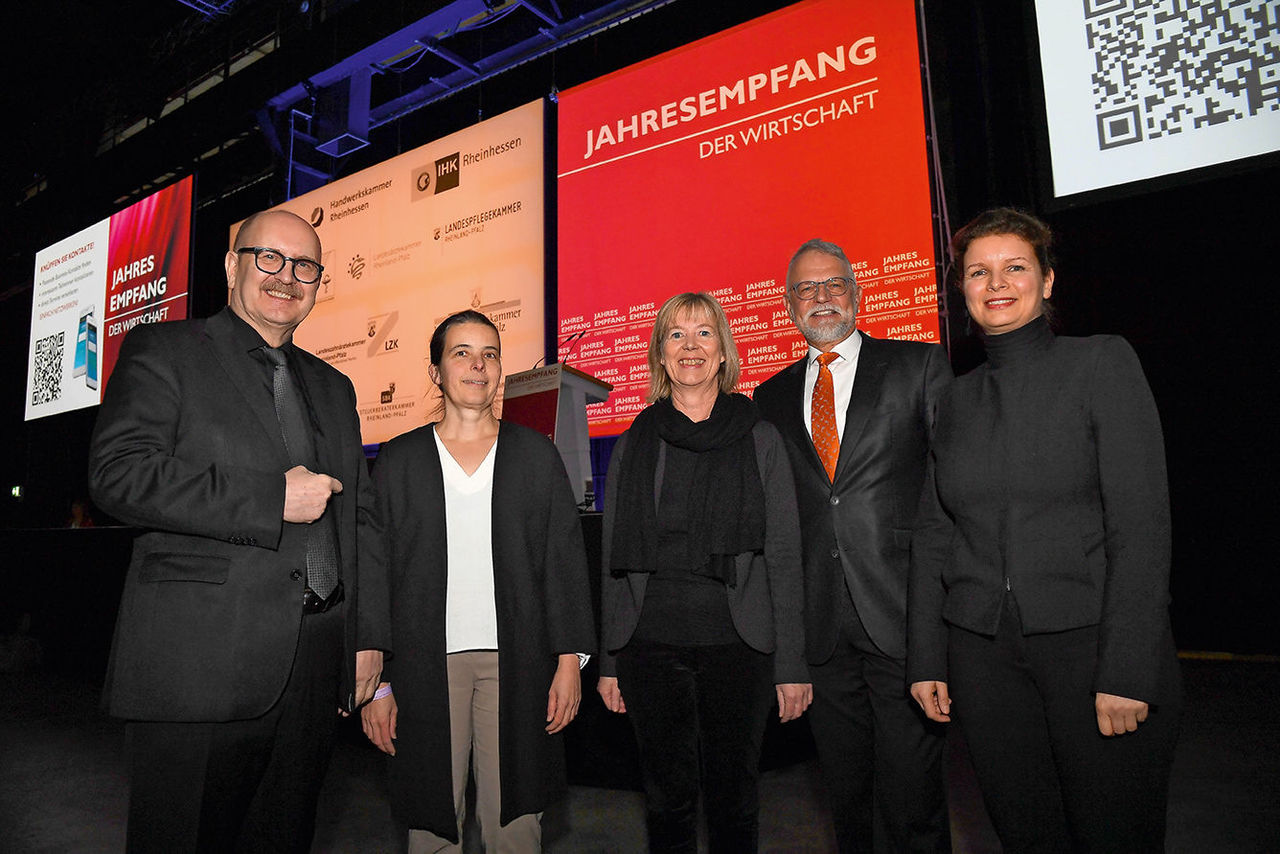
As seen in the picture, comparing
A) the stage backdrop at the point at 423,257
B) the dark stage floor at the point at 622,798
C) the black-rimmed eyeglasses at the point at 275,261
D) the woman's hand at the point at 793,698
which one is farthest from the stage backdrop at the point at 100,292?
the woman's hand at the point at 793,698

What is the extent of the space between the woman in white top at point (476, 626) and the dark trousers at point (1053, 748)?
0.88 meters

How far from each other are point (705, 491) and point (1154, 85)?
276cm

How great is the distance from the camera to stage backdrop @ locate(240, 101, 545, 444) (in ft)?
16.0

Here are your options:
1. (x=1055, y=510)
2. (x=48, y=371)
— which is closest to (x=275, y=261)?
(x=1055, y=510)

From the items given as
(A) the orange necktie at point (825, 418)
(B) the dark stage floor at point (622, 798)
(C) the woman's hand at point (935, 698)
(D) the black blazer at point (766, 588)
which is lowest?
(B) the dark stage floor at point (622, 798)

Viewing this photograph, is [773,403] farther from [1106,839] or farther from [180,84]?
[180,84]

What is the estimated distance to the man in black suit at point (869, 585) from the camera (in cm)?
176

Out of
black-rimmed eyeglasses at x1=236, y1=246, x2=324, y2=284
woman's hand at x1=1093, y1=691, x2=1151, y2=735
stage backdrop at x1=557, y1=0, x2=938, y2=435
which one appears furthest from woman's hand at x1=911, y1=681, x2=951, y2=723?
stage backdrop at x1=557, y1=0, x2=938, y2=435

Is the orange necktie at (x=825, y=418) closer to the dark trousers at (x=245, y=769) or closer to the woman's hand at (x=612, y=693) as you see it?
the woman's hand at (x=612, y=693)

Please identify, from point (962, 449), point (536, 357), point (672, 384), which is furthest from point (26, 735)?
point (962, 449)

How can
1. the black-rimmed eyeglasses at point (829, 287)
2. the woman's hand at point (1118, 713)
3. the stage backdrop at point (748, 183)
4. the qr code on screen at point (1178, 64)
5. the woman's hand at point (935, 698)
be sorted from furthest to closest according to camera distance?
the stage backdrop at point (748, 183) < the qr code on screen at point (1178, 64) < the black-rimmed eyeglasses at point (829, 287) < the woman's hand at point (935, 698) < the woman's hand at point (1118, 713)

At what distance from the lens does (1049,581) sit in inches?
53.9

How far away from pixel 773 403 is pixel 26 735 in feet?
14.9

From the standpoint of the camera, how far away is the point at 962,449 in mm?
1557
